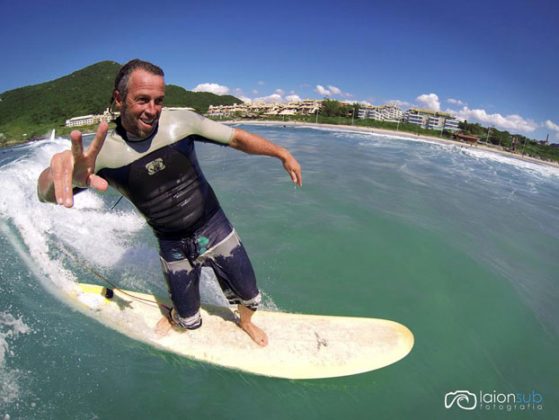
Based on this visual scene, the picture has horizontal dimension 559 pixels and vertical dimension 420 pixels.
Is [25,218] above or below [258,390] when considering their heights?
above

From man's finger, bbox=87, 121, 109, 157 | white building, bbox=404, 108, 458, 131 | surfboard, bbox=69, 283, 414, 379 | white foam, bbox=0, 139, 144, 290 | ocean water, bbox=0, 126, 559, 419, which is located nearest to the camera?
man's finger, bbox=87, 121, 109, 157

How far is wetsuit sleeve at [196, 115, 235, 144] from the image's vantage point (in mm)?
2508

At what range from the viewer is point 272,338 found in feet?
11.9

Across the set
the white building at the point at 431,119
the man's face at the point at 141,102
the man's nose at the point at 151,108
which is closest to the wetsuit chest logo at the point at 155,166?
the man's face at the point at 141,102

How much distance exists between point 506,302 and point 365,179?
8.97 meters

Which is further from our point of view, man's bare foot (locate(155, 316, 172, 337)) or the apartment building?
the apartment building

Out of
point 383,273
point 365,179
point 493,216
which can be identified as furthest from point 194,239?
point 365,179

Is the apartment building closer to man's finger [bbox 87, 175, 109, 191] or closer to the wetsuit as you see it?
the wetsuit

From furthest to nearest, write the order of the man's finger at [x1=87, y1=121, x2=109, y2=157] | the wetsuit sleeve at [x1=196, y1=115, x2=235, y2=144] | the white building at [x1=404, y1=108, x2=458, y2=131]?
1. the white building at [x1=404, y1=108, x2=458, y2=131]
2. the wetsuit sleeve at [x1=196, y1=115, x2=235, y2=144]
3. the man's finger at [x1=87, y1=121, x2=109, y2=157]

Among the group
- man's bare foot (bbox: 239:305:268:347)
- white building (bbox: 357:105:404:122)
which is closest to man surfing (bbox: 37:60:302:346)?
man's bare foot (bbox: 239:305:268:347)

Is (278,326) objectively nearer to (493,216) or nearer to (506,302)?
(506,302)

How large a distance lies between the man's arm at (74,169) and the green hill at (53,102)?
220 feet

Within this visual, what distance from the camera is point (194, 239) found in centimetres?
279

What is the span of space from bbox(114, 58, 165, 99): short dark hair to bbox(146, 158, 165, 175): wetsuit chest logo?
491 millimetres
